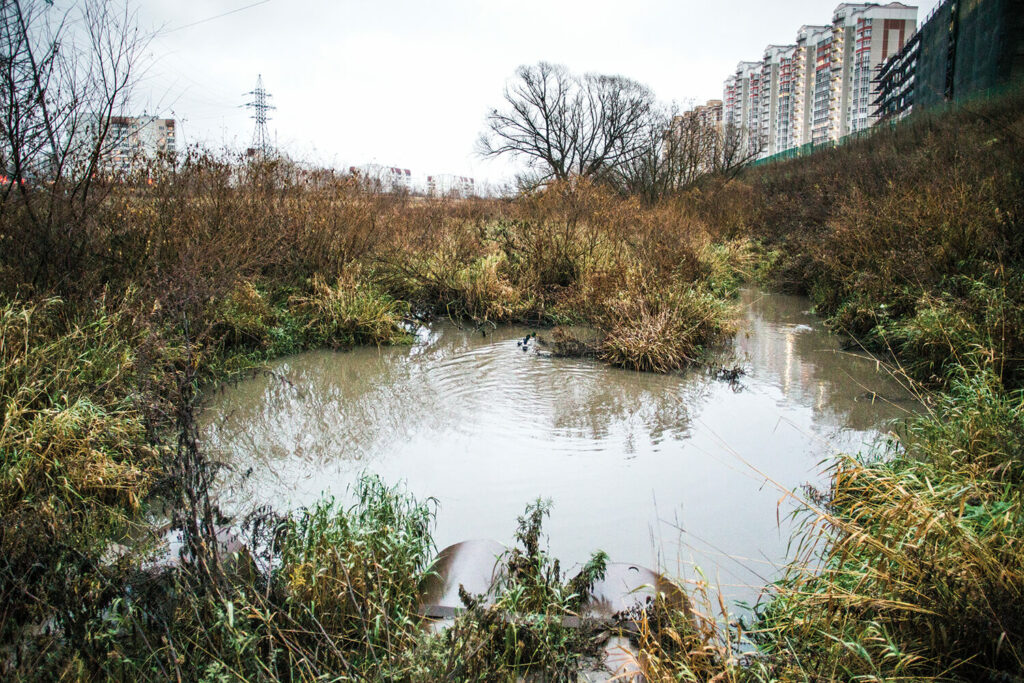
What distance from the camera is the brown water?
4.02 metres

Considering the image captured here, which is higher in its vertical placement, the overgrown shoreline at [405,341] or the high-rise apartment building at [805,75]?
the high-rise apartment building at [805,75]

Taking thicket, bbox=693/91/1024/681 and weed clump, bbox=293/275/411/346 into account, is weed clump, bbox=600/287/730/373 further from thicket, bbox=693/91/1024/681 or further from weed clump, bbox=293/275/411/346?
weed clump, bbox=293/275/411/346

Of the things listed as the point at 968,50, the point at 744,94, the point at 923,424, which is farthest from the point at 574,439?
the point at 744,94

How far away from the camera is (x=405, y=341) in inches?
357

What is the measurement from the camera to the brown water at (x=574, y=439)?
13.2ft

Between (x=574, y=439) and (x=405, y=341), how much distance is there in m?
4.08

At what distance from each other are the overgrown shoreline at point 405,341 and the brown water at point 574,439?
42 centimetres

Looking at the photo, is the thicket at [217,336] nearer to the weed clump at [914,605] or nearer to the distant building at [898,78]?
the weed clump at [914,605]

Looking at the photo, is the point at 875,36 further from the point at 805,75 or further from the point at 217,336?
the point at 217,336

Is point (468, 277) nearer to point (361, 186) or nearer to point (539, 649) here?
point (361, 186)

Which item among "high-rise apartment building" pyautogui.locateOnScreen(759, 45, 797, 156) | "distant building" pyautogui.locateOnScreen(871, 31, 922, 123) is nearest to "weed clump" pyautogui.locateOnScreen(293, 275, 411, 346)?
"distant building" pyautogui.locateOnScreen(871, 31, 922, 123)

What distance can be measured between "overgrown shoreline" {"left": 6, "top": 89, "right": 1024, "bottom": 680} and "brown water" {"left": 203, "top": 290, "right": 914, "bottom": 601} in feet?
1.39

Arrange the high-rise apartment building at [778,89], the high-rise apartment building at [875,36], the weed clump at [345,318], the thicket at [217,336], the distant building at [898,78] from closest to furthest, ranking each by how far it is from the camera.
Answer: the thicket at [217,336], the weed clump at [345,318], the distant building at [898,78], the high-rise apartment building at [875,36], the high-rise apartment building at [778,89]

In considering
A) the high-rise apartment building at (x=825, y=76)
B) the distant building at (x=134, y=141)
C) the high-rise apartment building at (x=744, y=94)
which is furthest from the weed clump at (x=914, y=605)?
the high-rise apartment building at (x=744, y=94)
